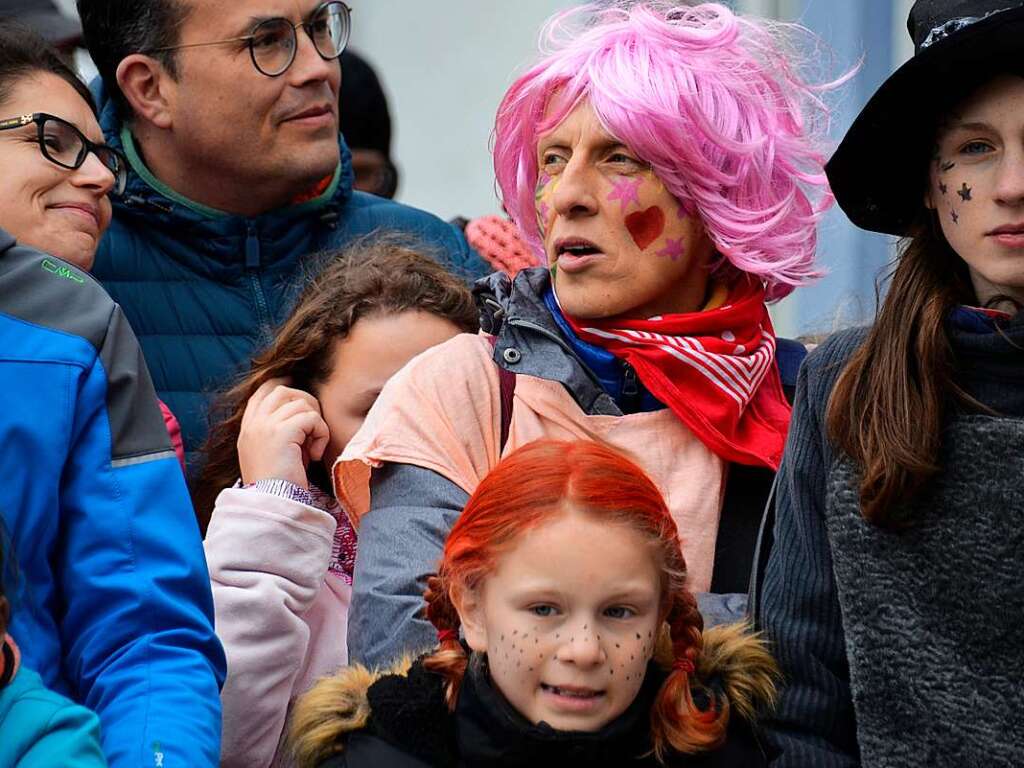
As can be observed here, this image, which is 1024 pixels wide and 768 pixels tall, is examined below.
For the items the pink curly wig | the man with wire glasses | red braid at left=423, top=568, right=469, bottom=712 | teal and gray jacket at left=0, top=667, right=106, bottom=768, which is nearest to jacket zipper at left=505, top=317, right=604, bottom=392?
the pink curly wig

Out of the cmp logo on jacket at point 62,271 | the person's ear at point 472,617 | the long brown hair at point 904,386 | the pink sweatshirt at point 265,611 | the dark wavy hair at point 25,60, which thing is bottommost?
the pink sweatshirt at point 265,611

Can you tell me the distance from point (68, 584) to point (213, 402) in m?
1.28

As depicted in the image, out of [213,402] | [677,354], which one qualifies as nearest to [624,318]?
[677,354]

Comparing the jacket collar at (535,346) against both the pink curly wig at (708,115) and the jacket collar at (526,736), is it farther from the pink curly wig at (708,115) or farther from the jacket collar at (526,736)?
the jacket collar at (526,736)

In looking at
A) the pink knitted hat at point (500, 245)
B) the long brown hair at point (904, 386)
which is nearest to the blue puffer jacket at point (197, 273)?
the pink knitted hat at point (500, 245)

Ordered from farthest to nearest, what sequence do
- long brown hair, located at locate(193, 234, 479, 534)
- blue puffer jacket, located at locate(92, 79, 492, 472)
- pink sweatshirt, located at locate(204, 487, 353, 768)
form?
blue puffer jacket, located at locate(92, 79, 492, 472)
long brown hair, located at locate(193, 234, 479, 534)
pink sweatshirt, located at locate(204, 487, 353, 768)

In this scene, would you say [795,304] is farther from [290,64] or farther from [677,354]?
[677,354]

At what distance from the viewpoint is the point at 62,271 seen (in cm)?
263

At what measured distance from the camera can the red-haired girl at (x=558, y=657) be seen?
2455mm

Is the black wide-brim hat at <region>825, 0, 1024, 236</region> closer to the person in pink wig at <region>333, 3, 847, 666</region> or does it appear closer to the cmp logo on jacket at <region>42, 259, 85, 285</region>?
the person in pink wig at <region>333, 3, 847, 666</region>

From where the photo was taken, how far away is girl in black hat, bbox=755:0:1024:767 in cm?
250

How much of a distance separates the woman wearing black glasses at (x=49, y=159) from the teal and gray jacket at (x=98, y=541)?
2.27ft

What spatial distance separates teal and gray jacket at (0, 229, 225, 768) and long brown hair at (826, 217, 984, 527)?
0.97 metres

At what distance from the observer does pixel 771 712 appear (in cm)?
265
